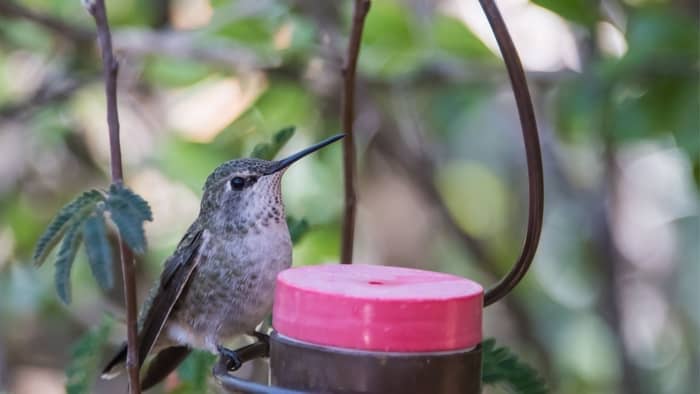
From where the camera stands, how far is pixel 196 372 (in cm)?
215

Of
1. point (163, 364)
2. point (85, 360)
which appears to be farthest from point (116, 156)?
point (163, 364)

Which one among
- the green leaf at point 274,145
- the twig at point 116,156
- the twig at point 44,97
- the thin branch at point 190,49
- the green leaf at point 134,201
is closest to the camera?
the green leaf at point 134,201

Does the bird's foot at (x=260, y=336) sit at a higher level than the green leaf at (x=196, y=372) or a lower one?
higher

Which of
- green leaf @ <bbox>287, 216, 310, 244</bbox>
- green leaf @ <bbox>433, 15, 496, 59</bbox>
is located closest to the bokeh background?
green leaf @ <bbox>433, 15, 496, 59</bbox>

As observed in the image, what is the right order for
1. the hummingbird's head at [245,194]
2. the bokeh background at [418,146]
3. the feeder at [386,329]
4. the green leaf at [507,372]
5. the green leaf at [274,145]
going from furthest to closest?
the bokeh background at [418,146], the hummingbird's head at [245,194], the green leaf at [274,145], the green leaf at [507,372], the feeder at [386,329]

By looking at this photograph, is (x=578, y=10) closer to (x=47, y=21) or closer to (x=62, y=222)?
(x=62, y=222)

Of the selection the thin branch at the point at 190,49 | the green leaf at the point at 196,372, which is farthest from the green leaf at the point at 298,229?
the thin branch at the point at 190,49

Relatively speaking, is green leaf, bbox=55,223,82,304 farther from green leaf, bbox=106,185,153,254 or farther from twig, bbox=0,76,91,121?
twig, bbox=0,76,91,121

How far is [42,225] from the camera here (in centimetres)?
437

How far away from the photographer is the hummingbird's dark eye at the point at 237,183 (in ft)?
7.44

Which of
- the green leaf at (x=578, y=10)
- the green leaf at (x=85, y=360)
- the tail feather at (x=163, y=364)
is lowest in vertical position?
the tail feather at (x=163, y=364)

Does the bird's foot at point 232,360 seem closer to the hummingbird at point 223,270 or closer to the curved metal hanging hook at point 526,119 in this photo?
the hummingbird at point 223,270

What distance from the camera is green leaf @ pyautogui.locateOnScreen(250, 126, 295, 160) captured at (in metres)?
1.96

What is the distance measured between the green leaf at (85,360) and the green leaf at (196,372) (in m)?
0.19
